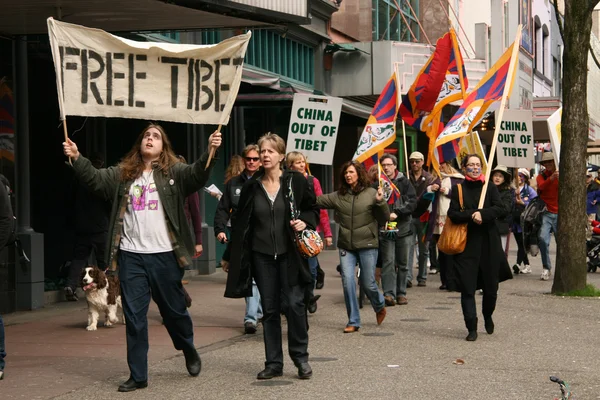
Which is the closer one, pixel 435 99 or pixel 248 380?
pixel 248 380

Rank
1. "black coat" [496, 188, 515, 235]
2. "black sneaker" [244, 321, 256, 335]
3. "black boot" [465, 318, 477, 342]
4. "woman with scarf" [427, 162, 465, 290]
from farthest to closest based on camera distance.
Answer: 1. "woman with scarf" [427, 162, 465, 290]
2. "black coat" [496, 188, 515, 235]
3. "black sneaker" [244, 321, 256, 335]
4. "black boot" [465, 318, 477, 342]

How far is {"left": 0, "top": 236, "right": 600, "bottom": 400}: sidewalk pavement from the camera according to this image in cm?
828

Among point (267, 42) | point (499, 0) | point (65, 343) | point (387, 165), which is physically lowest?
point (65, 343)

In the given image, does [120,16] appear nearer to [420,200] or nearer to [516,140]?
[420,200]

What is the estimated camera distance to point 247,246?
29.2 ft

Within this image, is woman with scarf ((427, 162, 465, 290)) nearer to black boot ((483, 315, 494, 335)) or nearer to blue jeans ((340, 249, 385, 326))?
blue jeans ((340, 249, 385, 326))

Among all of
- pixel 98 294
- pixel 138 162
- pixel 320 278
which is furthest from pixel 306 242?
pixel 320 278

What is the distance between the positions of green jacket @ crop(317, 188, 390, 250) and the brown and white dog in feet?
7.52

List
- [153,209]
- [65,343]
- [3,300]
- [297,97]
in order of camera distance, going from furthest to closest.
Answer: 1. [297,97]
2. [3,300]
3. [65,343]
4. [153,209]

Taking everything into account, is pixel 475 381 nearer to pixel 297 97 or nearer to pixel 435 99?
pixel 297 97

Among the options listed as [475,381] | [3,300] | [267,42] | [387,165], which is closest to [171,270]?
[475,381]

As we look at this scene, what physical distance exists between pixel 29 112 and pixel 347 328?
5.78 metres

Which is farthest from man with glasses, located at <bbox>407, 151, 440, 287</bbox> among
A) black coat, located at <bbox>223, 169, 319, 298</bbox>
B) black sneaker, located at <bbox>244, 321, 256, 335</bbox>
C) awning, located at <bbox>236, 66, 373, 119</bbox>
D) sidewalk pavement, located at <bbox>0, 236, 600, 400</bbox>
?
black coat, located at <bbox>223, 169, 319, 298</bbox>

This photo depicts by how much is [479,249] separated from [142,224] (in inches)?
160
